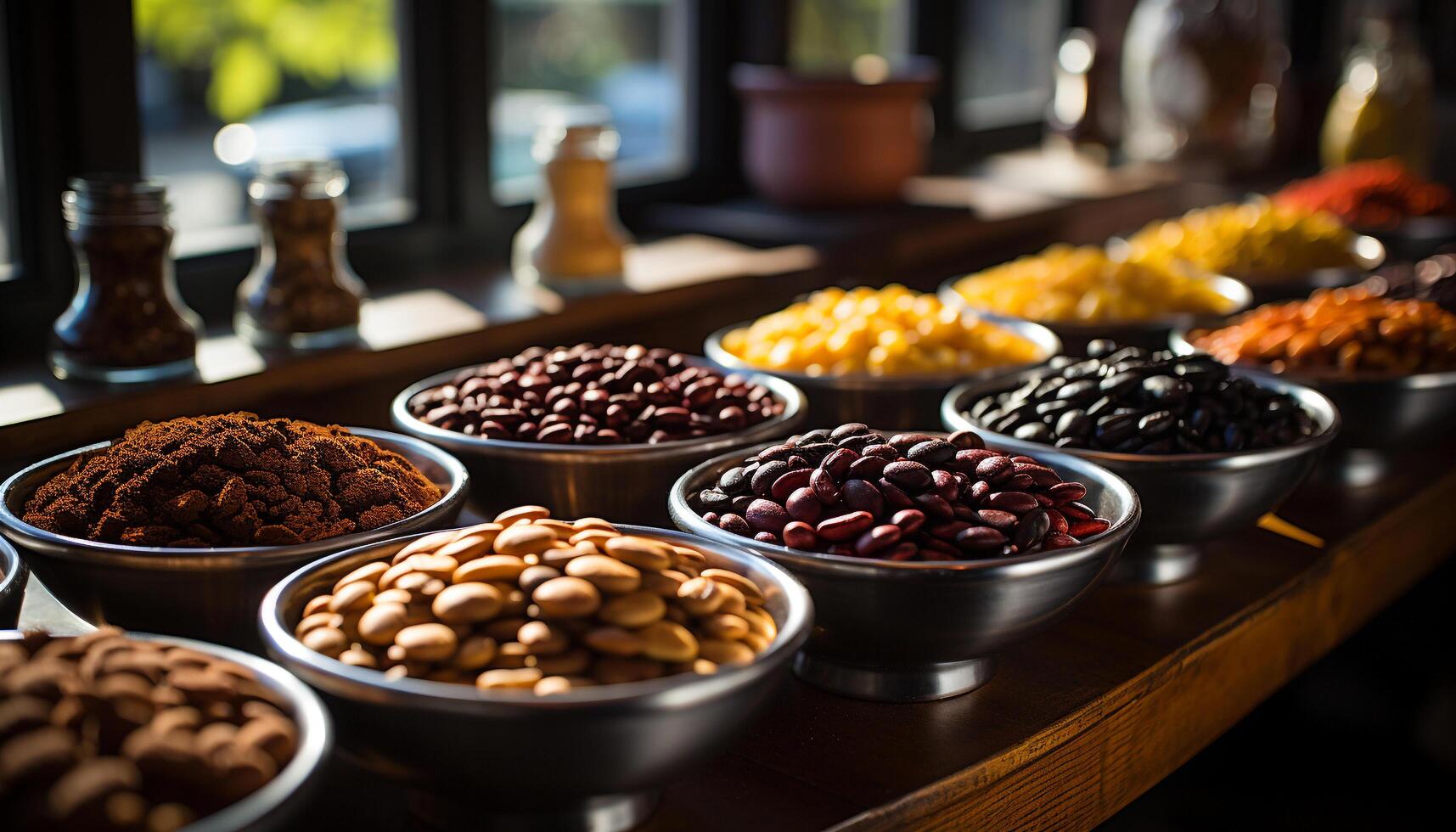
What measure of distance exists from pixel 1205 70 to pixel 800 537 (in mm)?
1800

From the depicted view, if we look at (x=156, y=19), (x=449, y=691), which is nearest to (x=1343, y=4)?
(x=156, y=19)

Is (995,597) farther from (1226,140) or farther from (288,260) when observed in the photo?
(1226,140)

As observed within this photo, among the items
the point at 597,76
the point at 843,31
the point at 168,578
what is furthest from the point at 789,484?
the point at 843,31

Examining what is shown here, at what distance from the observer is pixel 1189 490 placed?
4.26 ft

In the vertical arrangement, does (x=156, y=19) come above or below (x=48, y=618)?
above

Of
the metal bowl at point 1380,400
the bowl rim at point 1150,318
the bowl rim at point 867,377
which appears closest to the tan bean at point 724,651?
the bowl rim at point 867,377

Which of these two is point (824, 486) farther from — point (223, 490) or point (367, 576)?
point (223, 490)

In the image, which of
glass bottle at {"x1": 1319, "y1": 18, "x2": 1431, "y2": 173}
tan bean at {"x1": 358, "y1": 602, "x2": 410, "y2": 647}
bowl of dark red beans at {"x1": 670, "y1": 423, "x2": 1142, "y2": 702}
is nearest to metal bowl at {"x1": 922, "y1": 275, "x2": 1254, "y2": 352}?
bowl of dark red beans at {"x1": 670, "y1": 423, "x2": 1142, "y2": 702}

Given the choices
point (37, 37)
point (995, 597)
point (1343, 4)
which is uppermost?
point (1343, 4)

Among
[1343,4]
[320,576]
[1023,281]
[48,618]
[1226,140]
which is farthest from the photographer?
[1343,4]

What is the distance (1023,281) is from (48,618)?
4.53 ft

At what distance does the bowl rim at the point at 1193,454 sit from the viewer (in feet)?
4.23

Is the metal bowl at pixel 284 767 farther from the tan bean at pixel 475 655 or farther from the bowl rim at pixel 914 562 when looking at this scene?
the bowl rim at pixel 914 562

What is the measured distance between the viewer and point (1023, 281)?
6.75 feet
